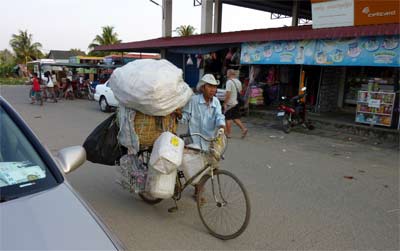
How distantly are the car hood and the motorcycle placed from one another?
858 cm

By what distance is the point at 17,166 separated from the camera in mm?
2271

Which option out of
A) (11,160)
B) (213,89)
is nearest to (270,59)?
(213,89)

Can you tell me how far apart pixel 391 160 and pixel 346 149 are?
1085 millimetres

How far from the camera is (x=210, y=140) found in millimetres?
3598

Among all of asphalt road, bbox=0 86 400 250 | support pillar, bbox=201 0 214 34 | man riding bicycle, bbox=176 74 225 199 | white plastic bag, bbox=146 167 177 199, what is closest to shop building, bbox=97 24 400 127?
asphalt road, bbox=0 86 400 250

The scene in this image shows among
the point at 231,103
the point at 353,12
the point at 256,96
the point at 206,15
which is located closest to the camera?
the point at 231,103

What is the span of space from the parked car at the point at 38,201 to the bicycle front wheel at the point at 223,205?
1.52m

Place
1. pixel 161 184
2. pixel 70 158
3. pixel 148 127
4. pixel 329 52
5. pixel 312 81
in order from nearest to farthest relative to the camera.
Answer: pixel 70 158
pixel 161 184
pixel 148 127
pixel 329 52
pixel 312 81

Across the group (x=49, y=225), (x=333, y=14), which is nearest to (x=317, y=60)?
(x=333, y=14)

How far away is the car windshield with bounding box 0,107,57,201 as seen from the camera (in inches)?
81.0

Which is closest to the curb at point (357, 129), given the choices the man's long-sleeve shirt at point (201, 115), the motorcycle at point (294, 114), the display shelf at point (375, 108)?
the display shelf at point (375, 108)

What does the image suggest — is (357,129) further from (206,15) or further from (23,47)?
(23,47)

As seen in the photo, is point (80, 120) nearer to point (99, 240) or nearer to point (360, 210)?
point (360, 210)

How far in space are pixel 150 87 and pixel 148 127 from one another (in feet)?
1.62
